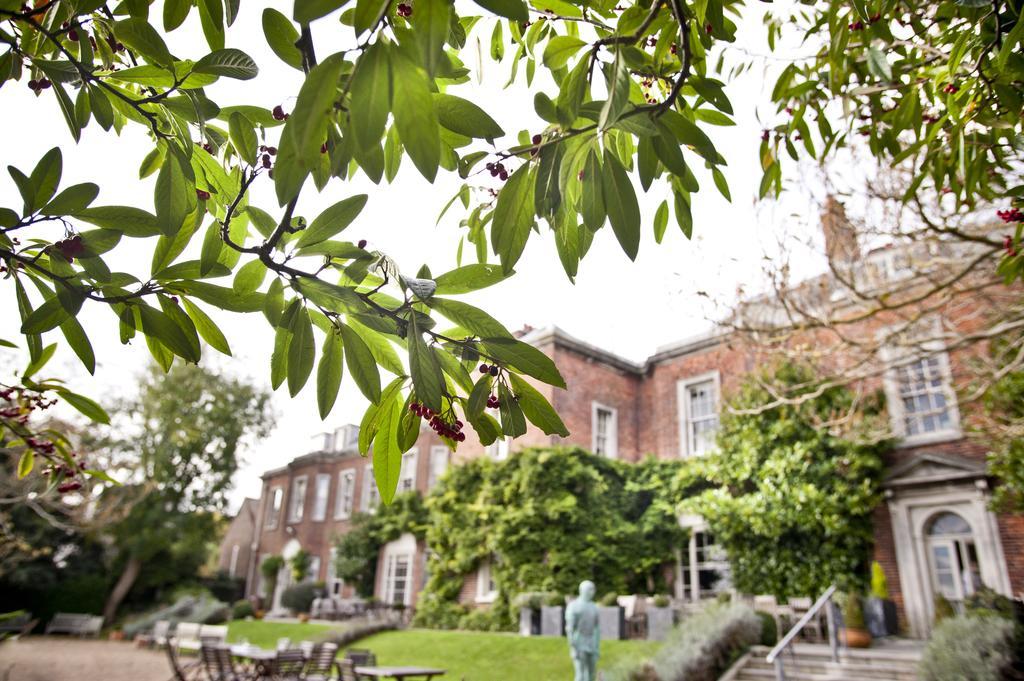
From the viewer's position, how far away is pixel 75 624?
1852 centimetres

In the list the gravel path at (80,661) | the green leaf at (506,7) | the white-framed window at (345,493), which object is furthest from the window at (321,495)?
the green leaf at (506,7)

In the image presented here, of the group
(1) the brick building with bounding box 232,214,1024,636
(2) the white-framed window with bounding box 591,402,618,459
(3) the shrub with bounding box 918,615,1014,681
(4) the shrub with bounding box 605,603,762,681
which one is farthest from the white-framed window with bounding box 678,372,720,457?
(3) the shrub with bounding box 918,615,1014,681

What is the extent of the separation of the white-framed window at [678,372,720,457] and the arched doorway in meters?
4.41

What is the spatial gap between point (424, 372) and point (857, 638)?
35.5 ft

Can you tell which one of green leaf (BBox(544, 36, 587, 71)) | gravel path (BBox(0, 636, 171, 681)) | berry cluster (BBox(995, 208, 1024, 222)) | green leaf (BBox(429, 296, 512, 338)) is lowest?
gravel path (BBox(0, 636, 171, 681))

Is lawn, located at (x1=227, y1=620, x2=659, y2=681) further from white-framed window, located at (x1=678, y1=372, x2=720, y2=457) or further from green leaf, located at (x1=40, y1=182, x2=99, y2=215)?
green leaf, located at (x1=40, y1=182, x2=99, y2=215)

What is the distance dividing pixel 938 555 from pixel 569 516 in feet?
21.6

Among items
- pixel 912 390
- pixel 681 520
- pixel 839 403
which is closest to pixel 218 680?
pixel 681 520

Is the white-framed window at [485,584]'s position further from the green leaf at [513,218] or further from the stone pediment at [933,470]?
the green leaf at [513,218]

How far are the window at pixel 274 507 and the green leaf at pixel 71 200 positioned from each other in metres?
27.6

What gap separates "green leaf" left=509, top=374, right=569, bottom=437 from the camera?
1117mm

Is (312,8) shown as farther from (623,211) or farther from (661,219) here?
(661,219)

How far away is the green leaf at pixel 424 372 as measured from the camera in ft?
3.06

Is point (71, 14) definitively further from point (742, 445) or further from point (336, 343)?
point (742, 445)
